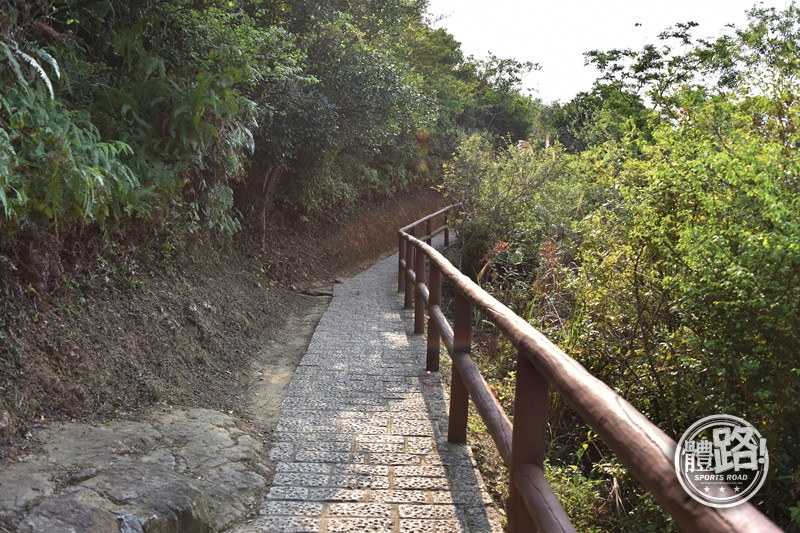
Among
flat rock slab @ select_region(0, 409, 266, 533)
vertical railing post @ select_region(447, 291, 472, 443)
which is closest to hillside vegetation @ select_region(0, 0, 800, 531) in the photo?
flat rock slab @ select_region(0, 409, 266, 533)

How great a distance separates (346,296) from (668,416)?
6.99m

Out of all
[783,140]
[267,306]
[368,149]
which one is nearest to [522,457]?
[783,140]

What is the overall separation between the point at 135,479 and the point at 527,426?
6.15ft

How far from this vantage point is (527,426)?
2189mm

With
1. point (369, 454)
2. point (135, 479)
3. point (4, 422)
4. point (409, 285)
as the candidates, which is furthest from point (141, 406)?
point (409, 285)

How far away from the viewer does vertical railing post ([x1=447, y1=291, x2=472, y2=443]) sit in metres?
3.84

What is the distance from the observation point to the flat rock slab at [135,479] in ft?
8.11

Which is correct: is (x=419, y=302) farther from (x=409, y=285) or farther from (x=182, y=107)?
(x=182, y=107)

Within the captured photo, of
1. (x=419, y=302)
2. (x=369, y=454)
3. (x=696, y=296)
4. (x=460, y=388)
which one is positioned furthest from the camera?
(x=419, y=302)

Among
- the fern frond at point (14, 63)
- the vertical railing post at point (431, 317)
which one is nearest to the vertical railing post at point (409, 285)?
the vertical railing post at point (431, 317)

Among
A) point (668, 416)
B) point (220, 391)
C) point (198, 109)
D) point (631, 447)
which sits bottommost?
point (220, 391)

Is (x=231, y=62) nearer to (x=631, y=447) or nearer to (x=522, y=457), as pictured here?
(x=522, y=457)

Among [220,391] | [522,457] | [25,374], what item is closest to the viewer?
[522,457]

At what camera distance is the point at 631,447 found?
137cm
